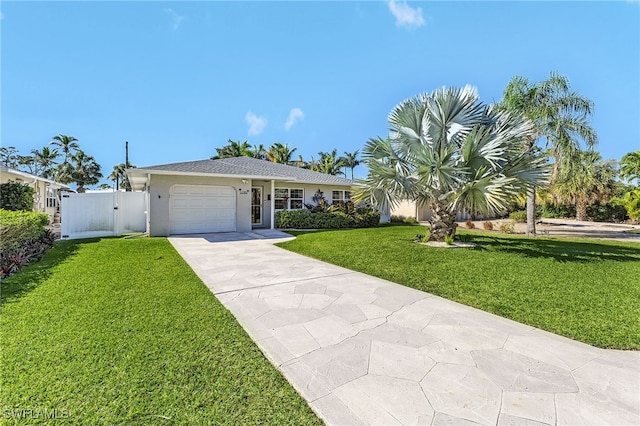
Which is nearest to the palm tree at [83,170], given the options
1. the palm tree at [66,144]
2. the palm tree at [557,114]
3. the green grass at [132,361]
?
the palm tree at [66,144]

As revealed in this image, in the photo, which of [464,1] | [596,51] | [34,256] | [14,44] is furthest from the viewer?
[596,51]

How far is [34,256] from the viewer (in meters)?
6.93

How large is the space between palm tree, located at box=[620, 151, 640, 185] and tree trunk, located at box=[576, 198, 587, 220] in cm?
425

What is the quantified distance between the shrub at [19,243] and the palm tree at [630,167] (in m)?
37.3

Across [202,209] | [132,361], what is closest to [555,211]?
[202,209]

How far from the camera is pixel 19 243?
22.2 feet

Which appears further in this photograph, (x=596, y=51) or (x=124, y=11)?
(x=596, y=51)

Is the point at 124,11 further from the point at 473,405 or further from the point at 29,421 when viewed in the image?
the point at 473,405

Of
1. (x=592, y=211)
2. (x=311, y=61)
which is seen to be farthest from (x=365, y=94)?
(x=592, y=211)

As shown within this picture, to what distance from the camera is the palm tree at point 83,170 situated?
3412 centimetres

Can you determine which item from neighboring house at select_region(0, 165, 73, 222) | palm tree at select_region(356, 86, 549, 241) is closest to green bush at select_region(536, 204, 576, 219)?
palm tree at select_region(356, 86, 549, 241)

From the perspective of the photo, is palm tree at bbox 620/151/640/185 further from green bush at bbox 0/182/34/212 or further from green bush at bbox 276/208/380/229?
green bush at bbox 0/182/34/212

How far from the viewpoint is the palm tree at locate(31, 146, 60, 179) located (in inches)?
1326

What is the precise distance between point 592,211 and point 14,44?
37.8m
